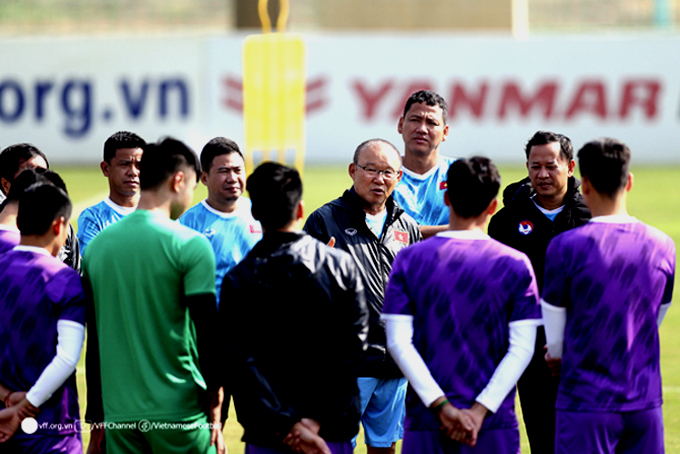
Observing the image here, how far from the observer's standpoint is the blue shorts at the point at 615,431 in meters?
4.21

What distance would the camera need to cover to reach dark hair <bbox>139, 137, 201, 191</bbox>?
437 cm

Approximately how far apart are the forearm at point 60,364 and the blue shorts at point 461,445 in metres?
1.56

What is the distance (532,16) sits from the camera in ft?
130

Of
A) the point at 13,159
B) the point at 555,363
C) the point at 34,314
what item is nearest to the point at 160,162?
the point at 34,314

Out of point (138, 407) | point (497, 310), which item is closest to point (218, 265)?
point (138, 407)

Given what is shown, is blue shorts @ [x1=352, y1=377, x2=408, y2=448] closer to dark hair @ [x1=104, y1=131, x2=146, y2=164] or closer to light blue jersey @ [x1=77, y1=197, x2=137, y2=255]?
light blue jersey @ [x1=77, y1=197, x2=137, y2=255]

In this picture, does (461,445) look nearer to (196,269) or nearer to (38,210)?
(196,269)

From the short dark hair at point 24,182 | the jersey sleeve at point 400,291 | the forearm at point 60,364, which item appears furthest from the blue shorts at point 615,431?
the short dark hair at point 24,182

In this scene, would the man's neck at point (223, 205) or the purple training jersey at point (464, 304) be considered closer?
the purple training jersey at point (464, 304)

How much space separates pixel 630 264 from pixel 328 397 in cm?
145

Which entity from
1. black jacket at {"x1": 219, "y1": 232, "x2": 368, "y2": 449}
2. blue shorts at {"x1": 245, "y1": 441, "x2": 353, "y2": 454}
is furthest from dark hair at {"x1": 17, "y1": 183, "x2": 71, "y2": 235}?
blue shorts at {"x1": 245, "y1": 441, "x2": 353, "y2": 454}

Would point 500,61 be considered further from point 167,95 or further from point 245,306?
point 245,306

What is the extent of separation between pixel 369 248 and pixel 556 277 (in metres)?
1.48

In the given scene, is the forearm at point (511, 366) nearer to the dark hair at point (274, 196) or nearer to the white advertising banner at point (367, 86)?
the dark hair at point (274, 196)
